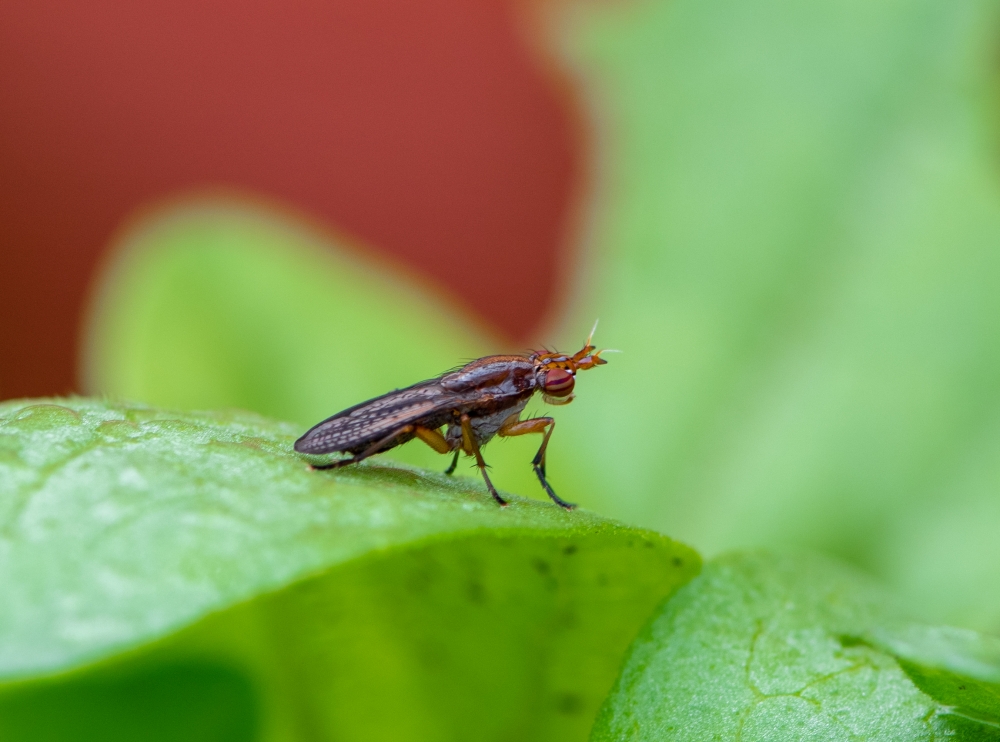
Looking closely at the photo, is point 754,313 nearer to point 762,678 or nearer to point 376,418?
point 376,418

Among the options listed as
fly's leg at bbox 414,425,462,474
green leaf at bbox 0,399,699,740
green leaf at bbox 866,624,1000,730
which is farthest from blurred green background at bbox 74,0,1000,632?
green leaf at bbox 866,624,1000,730

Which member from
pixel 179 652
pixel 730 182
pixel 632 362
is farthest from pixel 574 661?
pixel 730 182

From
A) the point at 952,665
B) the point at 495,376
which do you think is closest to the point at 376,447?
the point at 495,376

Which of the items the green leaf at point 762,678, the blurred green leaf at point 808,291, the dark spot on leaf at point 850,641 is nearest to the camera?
the green leaf at point 762,678

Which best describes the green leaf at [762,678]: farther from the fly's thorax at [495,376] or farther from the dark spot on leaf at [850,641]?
the fly's thorax at [495,376]

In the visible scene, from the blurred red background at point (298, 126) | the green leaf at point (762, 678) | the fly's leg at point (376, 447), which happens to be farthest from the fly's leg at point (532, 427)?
the blurred red background at point (298, 126)

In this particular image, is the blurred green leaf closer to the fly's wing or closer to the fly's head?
the fly's head
